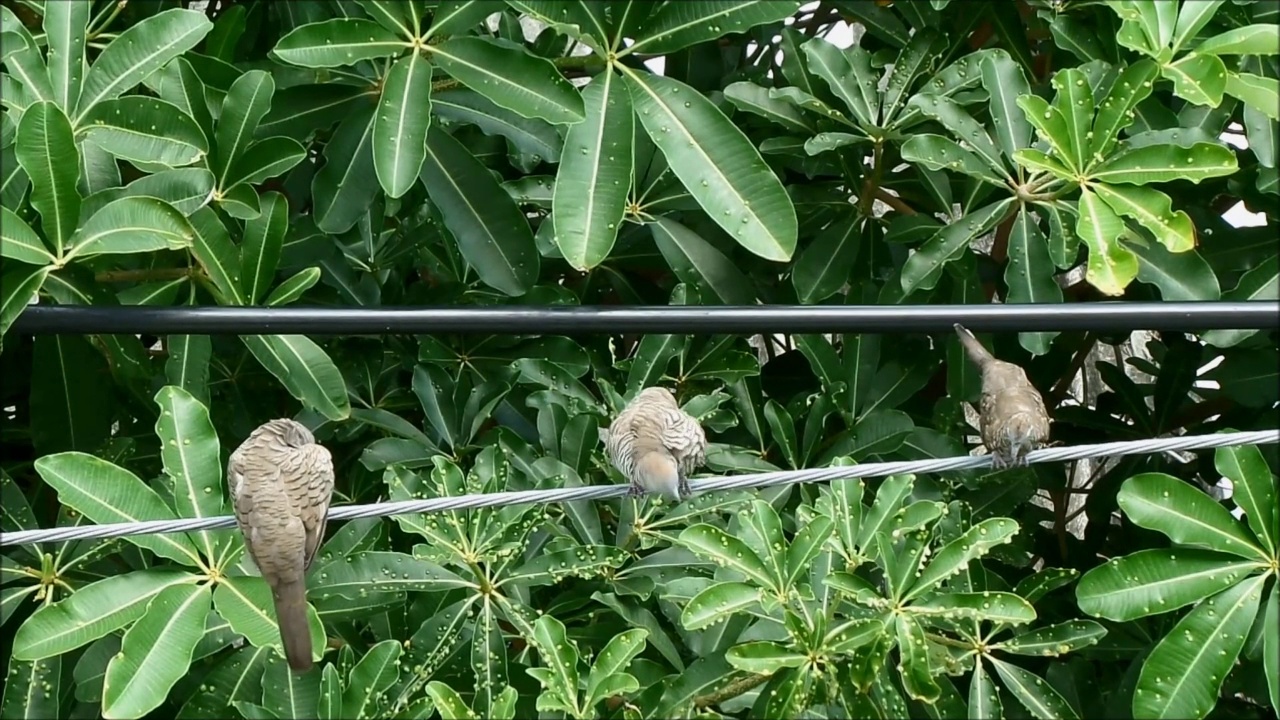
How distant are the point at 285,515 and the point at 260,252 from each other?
448mm

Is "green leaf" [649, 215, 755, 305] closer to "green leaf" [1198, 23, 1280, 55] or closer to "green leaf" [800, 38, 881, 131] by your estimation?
"green leaf" [800, 38, 881, 131]

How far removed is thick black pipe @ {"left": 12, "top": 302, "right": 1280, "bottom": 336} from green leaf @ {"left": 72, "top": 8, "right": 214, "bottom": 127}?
501 mm

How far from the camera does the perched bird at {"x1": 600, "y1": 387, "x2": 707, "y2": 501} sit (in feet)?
5.59

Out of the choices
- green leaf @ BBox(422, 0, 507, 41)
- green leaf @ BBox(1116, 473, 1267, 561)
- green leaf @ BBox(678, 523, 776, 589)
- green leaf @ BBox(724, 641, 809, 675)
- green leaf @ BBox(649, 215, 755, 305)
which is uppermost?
green leaf @ BBox(422, 0, 507, 41)

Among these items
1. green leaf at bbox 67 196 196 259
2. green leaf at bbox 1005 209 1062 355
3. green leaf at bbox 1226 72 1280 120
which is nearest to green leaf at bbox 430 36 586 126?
green leaf at bbox 67 196 196 259

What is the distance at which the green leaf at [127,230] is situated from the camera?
1.42m

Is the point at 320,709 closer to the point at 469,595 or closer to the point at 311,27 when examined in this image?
the point at 469,595

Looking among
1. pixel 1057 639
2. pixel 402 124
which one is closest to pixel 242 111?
pixel 402 124

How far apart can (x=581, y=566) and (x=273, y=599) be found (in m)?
0.52

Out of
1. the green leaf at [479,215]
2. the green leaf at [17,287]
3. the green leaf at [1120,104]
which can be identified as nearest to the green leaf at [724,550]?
the green leaf at [479,215]

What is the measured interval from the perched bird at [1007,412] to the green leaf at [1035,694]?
14.8 inches

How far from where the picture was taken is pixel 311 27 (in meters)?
1.55

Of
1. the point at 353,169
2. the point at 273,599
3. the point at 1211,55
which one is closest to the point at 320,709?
the point at 273,599

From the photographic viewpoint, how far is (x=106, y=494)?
5.17 feet
